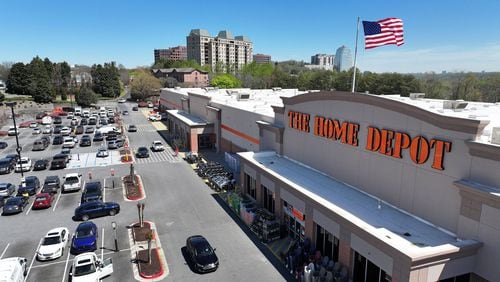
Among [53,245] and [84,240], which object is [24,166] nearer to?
[53,245]

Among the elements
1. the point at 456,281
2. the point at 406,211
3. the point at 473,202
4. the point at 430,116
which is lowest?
the point at 456,281

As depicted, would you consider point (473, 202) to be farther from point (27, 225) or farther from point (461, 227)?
point (27, 225)

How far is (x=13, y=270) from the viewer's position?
1866 centimetres

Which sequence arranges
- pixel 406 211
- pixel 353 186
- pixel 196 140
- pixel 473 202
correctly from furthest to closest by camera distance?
pixel 196 140 < pixel 353 186 < pixel 406 211 < pixel 473 202

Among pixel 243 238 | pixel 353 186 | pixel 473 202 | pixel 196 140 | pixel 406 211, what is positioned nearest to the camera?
pixel 473 202

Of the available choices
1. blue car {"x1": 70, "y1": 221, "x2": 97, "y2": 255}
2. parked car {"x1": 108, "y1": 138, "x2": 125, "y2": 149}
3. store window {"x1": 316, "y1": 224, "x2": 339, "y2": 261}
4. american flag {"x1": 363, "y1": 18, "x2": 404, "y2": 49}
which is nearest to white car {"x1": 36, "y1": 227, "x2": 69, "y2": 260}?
blue car {"x1": 70, "y1": 221, "x2": 97, "y2": 255}

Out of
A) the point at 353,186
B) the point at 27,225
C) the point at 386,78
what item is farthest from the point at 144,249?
the point at 386,78

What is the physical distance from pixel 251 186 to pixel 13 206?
836 inches

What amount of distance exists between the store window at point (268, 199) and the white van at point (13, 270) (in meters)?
17.6

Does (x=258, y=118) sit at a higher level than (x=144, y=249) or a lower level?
higher

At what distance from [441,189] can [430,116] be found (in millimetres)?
3676

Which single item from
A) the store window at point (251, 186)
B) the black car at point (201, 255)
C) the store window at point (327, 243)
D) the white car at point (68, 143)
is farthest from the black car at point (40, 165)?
the store window at point (327, 243)

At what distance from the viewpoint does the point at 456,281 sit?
51.4ft

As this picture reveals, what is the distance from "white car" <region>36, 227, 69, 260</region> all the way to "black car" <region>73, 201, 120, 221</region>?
4.24m
